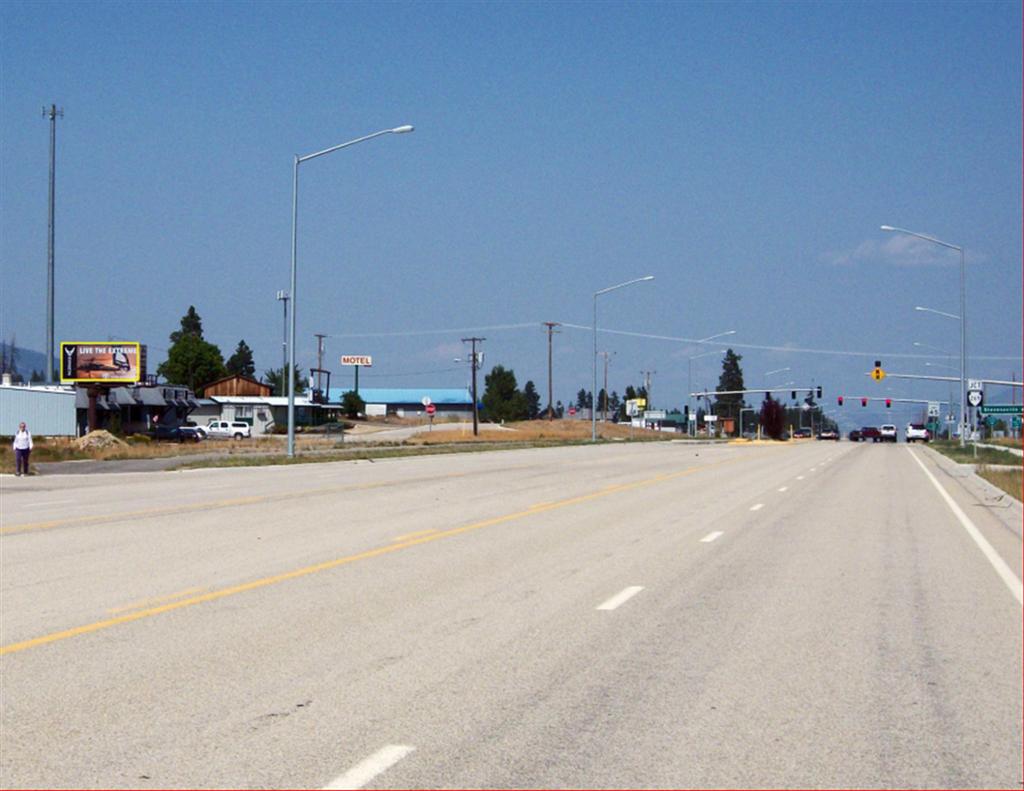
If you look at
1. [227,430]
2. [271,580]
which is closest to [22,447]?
[271,580]

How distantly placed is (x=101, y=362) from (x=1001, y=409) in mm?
58733

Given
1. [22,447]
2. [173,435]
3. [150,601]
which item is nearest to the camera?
[150,601]

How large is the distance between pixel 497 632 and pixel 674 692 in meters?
2.49

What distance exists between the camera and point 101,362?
8712cm

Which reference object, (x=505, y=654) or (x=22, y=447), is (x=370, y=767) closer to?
(x=505, y=654)

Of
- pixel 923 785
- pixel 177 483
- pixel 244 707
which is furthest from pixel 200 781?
pixel 177 483

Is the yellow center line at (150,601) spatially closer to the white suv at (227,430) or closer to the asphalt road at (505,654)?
the asphalt road at (505,654)

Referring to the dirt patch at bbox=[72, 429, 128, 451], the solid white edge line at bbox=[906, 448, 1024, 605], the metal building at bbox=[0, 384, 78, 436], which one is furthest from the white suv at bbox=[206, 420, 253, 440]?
the solid white edge line at bbox=[906, 448, 1024, 605]

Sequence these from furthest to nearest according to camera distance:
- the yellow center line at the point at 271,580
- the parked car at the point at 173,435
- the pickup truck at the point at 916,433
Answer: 1. the pickup truck at the point at 916,433
2. the parked car at the point at 173,435
3. the yellow center line at the point at 271,580

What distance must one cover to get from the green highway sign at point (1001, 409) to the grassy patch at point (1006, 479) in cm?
349

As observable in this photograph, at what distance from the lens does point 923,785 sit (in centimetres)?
654

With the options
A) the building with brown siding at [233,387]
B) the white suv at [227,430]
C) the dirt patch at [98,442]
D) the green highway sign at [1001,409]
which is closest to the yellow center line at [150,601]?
the green highway sign at [1001,409]

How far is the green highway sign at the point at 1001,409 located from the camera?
155 feet

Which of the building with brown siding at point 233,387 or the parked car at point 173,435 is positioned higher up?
the building with brown siding at point 233,387
